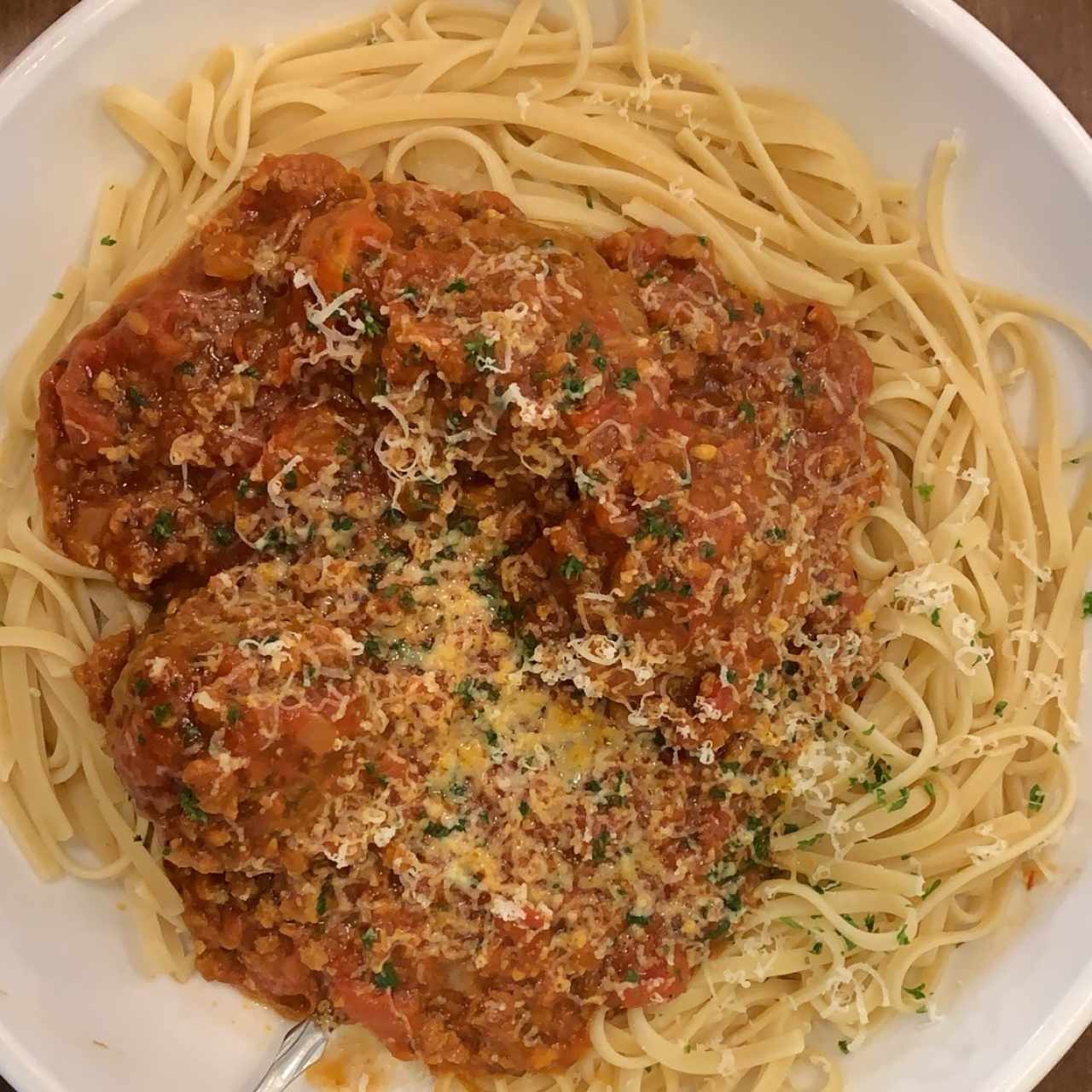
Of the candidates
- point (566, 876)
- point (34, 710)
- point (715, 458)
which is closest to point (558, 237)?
point (715, 458)

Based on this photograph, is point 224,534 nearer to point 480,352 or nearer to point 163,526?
point 163,526

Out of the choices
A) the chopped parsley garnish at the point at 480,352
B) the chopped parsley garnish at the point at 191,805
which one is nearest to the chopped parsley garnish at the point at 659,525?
the chopped parsley garnish at the point at 480,352

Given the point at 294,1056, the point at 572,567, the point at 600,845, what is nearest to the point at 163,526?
the point at 572,567

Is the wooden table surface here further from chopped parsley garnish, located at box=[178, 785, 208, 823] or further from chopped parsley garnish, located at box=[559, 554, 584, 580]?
chopped parsley garnish, located at box=[178, 785, 208, 823]

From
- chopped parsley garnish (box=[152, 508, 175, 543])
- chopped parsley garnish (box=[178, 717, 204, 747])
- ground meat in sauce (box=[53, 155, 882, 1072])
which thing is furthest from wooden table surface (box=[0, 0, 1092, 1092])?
chopped parsley garnish (box=[178, 717, 204, 747])

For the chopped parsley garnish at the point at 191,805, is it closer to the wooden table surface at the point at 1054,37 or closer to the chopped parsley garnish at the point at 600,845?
the chopped parsley garnish at the point at 600,845

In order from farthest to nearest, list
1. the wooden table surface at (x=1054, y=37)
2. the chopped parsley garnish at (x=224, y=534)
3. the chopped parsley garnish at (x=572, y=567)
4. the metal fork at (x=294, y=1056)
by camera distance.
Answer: the wooden table surface at (x=1054, y=37) < the metal fork at (x=294, y=1056) < the chopped parsley garnish at (x=224, y=534) < the chopped parsley garnish at (x=572, y=567)

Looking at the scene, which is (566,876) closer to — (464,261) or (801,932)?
(801,932)
